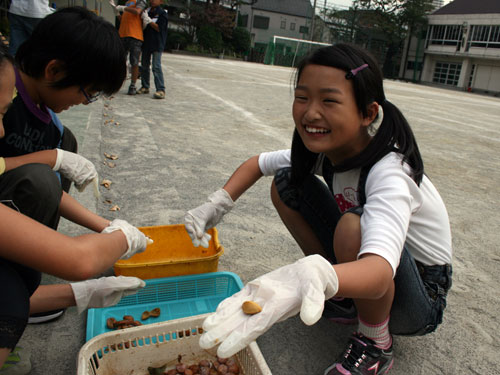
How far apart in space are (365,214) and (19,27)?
4.27 metres

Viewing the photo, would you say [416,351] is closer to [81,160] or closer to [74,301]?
[74,301]

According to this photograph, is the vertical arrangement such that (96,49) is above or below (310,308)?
above

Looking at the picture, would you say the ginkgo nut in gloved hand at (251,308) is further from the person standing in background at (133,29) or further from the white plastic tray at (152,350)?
the person standing in background at (133,29)

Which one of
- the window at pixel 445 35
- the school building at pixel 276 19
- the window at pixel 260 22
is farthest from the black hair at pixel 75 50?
the window at pixel 260 22

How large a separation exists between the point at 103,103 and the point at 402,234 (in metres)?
5.13

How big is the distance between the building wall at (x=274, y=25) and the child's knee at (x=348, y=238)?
138 feet

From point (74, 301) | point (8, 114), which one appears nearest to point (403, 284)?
point (74, 301)

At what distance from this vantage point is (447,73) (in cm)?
3297

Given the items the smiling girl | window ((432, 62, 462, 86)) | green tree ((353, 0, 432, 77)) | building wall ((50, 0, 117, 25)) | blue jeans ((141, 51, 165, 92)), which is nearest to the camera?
the smiling girl

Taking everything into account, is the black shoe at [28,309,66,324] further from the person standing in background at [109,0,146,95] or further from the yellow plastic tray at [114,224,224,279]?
the person standing in background at [109,0,146,95]

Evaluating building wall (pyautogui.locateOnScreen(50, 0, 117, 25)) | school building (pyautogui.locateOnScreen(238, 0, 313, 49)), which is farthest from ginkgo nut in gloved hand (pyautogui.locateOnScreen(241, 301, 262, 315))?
school building (pyautogui.locateOnScreen(238, 0, 313, 49))

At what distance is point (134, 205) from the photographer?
2.60 metres

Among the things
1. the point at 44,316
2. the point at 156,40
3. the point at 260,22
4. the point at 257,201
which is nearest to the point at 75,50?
the point at 44,316

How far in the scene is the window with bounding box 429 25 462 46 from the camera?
1275 inches
